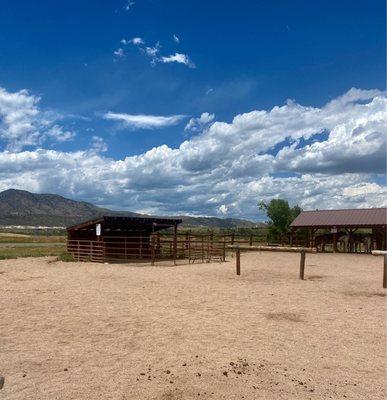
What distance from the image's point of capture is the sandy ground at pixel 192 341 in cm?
553

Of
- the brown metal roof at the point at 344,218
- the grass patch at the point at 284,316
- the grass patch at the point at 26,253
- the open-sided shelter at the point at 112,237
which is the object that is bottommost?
the grass patch at the point at 26,253

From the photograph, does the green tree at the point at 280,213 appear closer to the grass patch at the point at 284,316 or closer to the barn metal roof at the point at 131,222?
the barn metal roof at the point at 131,222

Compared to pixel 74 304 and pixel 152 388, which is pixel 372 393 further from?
pixel 74 304

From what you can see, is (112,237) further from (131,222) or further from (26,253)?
(26,253)

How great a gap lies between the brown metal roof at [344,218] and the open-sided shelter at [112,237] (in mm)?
12607

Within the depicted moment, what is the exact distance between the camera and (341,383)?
5.72 m

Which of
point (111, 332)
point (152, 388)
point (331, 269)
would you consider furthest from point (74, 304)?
point (331, 269)

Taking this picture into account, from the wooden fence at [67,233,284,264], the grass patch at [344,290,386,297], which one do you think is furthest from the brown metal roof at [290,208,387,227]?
the grass patch at [344,290,386,297]

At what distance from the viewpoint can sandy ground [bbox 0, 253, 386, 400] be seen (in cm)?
553

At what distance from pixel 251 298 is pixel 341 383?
603cm

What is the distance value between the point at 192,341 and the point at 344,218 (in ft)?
90.5

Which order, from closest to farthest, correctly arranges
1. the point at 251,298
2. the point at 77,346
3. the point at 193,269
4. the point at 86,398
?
the point at 86,398, the point at 77,346, the point at 251,298, the point at 193,269

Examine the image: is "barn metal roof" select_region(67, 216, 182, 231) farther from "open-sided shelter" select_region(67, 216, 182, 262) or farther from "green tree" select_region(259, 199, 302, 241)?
"green tree" select_region(259, 199, 302, 241)

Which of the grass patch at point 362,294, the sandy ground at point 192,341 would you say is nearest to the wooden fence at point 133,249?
the sandy ground at point 192,341
